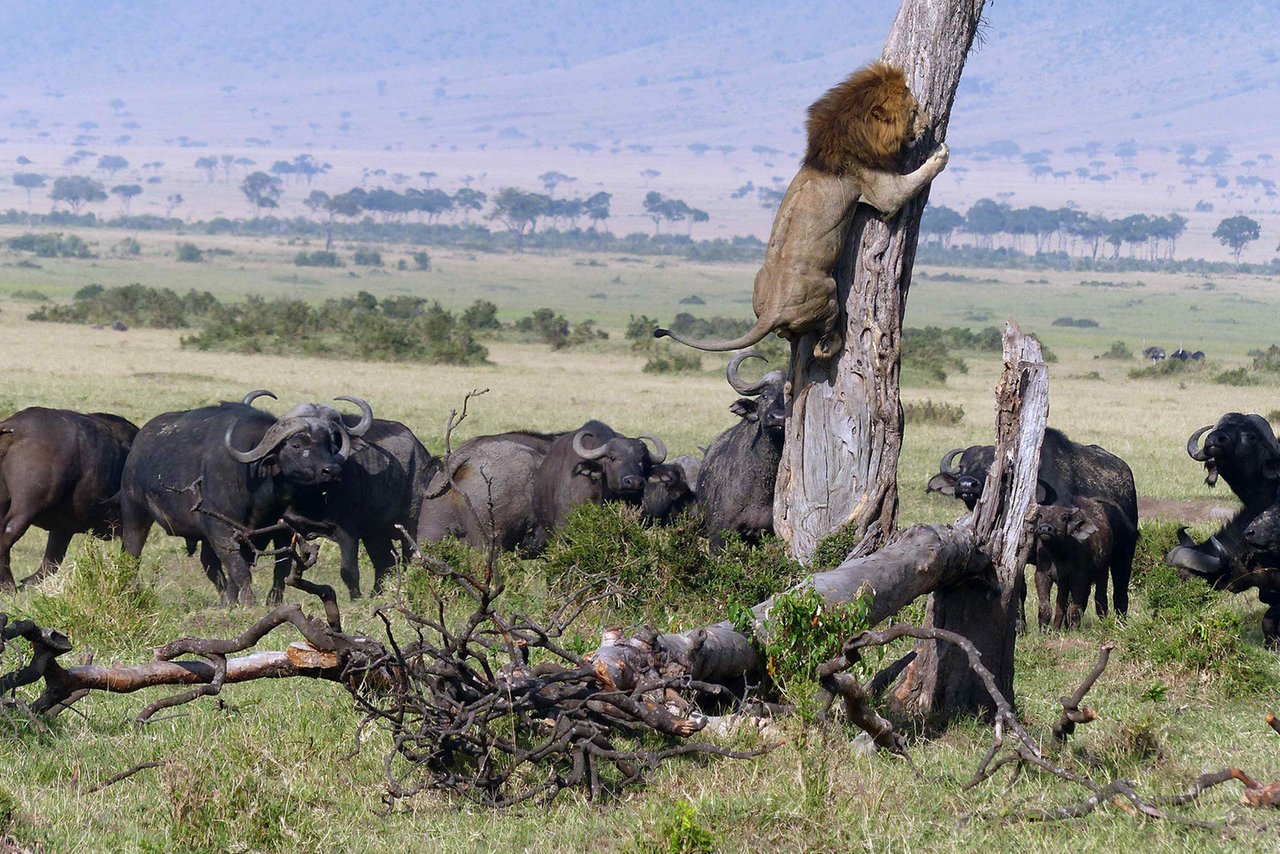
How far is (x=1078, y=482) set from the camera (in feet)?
36.3

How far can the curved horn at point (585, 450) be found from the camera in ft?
38.6

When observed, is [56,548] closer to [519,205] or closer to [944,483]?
[944,483]

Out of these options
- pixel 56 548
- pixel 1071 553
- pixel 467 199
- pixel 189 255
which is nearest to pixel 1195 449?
pixel 1071 553

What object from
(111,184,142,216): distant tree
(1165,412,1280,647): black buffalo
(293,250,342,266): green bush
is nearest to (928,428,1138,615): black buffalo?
(1165,412,1280,647): black buffalo

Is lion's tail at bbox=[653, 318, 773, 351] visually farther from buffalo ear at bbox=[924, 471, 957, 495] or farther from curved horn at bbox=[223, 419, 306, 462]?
curved horn at bbox=[223, 419, 306, 462]

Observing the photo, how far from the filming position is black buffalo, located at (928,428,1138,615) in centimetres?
1070

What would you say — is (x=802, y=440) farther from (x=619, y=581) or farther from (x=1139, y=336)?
(x=1139, y=336)

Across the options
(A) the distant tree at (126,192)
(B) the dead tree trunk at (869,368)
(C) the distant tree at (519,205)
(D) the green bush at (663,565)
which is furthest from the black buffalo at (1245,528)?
(A) the distant tree at (126,192)

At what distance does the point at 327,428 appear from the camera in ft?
38.4

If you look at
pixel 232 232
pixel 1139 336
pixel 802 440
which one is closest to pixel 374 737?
pixel 802 440

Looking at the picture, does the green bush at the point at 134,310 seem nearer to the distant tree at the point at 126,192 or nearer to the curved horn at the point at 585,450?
the curved horn at the point at 585,450

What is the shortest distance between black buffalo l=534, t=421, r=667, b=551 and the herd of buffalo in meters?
0.02

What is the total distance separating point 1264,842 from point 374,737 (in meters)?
3.20

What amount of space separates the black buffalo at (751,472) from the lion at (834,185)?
94.4 inches
